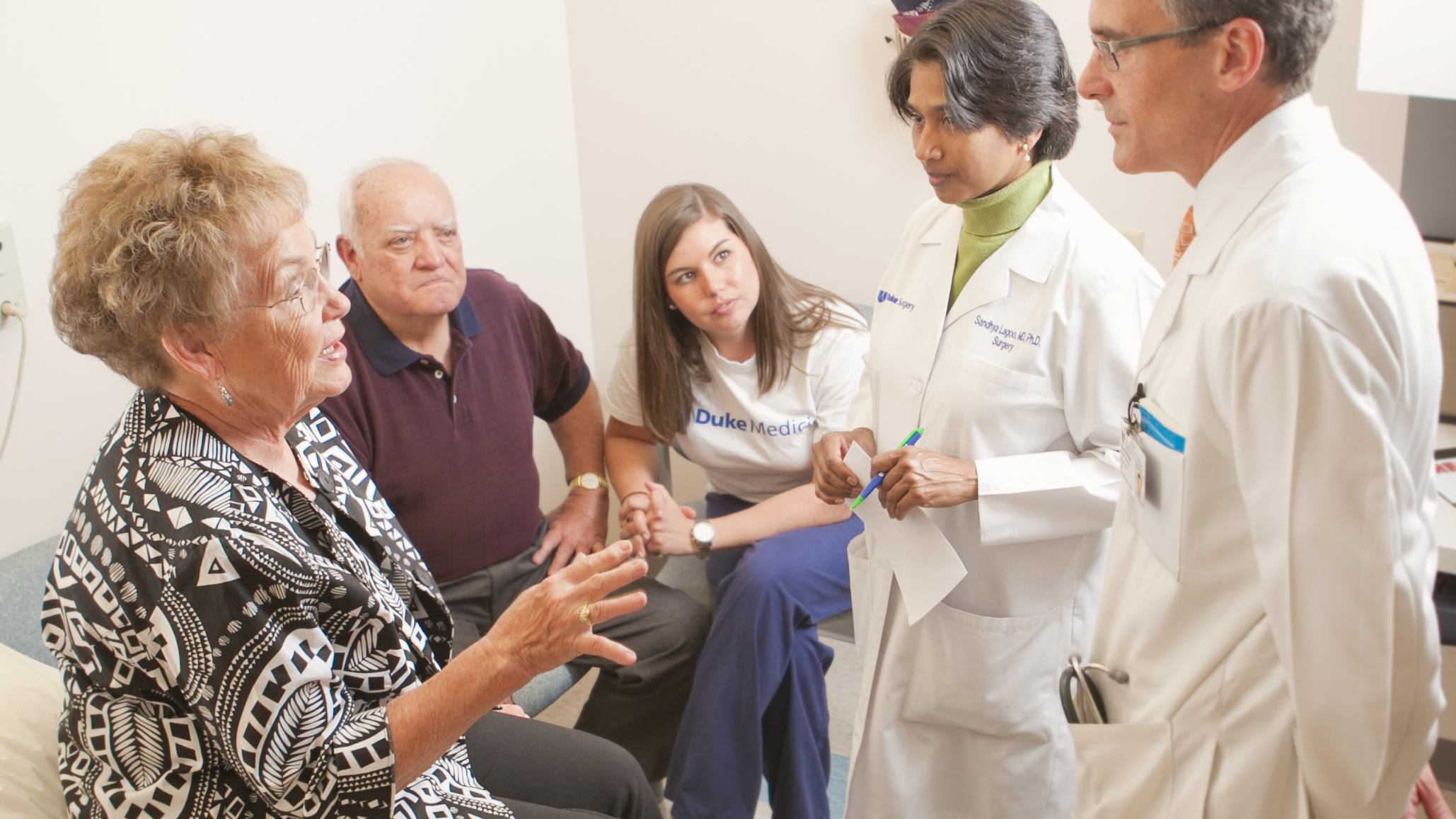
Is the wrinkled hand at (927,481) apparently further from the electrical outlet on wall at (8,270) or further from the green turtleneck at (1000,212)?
the electrical outlet on wall at (8,270)

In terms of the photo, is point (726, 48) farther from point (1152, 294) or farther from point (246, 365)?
point (246, 365)

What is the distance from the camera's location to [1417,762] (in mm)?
862

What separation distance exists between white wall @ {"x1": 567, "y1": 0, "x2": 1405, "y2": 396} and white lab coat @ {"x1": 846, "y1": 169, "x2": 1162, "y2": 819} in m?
0.99

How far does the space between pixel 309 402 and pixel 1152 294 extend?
1130 mm

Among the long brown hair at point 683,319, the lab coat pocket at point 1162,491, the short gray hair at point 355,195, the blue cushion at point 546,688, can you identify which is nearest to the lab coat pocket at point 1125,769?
the lab coat pocket at point 1162,491

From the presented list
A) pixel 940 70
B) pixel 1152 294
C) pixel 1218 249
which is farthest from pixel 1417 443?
pixel 940 70

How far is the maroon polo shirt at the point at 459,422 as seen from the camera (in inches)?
75.2

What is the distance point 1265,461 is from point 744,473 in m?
1.45

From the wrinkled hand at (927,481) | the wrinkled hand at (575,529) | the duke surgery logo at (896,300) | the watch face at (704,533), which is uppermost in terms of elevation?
the duke surgery logo at (896,300)

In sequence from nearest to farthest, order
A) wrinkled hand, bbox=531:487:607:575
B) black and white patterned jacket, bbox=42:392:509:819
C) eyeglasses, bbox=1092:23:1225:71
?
1. eyeglasses, bbox=1092:23:1225:71
2. black and white patterned jacket, bbox=42:392:509:819
3. wrinkled hand, bbox=531:487:607:575

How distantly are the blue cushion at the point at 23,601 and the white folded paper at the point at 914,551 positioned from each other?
4.07ft

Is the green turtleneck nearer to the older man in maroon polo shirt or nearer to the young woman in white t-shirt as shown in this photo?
the young woman in white t-shirt

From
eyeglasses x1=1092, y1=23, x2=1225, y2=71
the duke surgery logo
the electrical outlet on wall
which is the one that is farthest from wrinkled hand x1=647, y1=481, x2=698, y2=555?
eyeglasses x1=1092, y1=23, x2=1225, y2=71

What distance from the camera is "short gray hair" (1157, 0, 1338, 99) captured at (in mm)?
901
